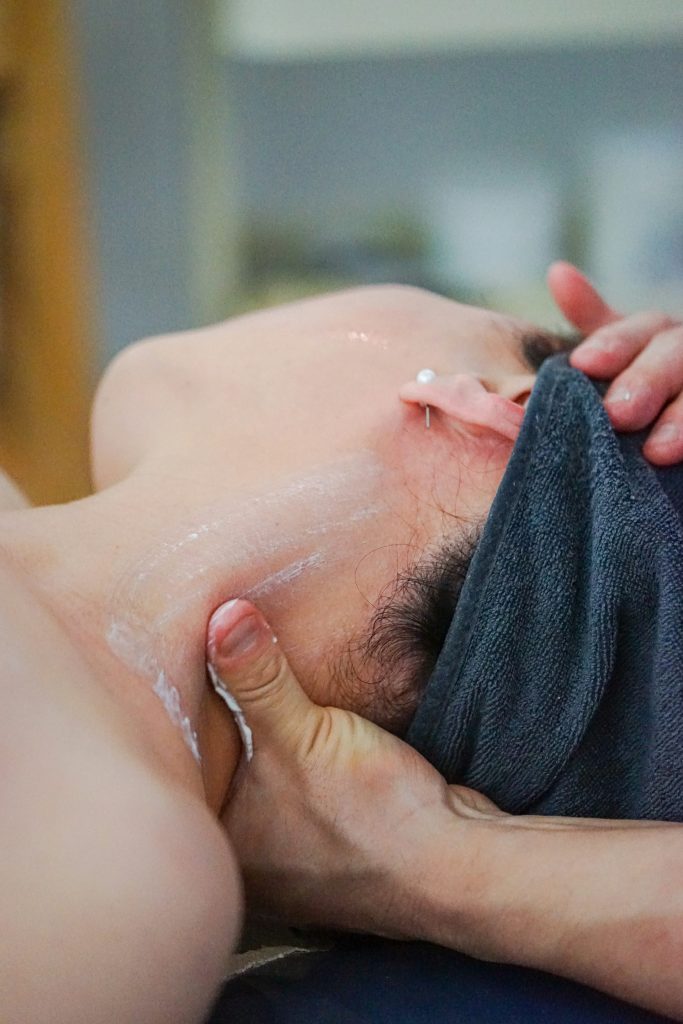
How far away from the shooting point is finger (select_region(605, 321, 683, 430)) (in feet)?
2.55

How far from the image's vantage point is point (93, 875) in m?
0.49

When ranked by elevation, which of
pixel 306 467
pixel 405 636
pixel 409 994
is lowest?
pixel 409 994

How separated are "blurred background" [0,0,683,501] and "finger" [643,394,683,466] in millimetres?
1518

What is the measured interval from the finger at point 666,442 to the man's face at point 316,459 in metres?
0.11

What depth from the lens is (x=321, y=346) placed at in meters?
0.84

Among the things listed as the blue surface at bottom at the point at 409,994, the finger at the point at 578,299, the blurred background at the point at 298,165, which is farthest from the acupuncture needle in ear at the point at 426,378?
the blurred background at the point at 298,165

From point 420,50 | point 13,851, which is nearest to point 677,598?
point 13,851

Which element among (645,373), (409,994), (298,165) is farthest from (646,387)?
(298,165)

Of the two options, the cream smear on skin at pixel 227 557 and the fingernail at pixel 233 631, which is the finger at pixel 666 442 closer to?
the cream smear on skin at pixel 227 557

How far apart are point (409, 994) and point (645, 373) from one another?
19.6 inches

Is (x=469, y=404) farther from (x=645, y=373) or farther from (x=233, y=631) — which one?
(x=233, y=631)

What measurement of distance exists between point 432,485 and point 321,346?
17cm

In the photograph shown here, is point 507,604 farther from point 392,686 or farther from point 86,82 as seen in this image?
point 86,82

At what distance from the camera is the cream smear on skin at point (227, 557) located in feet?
2.13
